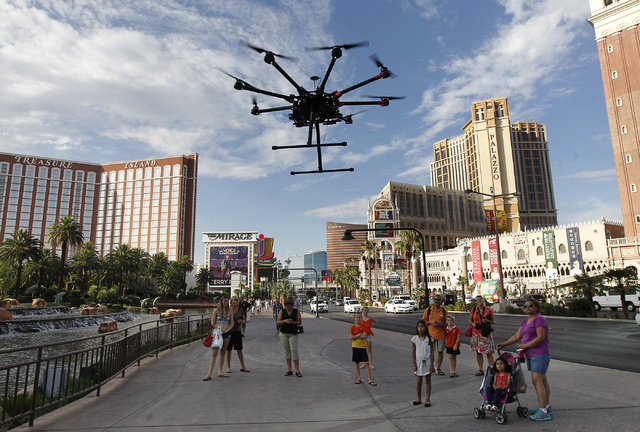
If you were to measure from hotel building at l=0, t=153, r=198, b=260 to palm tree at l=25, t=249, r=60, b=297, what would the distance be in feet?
190

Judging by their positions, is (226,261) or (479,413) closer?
(479,413)

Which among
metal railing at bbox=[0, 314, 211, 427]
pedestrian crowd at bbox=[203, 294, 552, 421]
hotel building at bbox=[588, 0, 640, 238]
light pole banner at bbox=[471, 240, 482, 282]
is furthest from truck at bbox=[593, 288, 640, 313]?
light pole banner at bbox=[471, 240, 482, 282]

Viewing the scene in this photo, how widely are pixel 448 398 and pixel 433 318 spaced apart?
2.20 metres

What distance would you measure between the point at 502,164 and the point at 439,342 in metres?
Result: 135

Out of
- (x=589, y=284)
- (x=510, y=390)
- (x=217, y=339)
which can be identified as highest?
(x=589, y=284)

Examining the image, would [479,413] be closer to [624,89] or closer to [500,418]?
[500,418]

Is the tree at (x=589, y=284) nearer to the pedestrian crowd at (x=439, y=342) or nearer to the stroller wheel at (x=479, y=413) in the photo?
the pedestrian crowd at (x=439, y=342)

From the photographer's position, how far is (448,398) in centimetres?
670

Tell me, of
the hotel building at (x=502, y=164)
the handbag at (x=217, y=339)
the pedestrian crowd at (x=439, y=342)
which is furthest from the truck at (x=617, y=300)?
the hotel building at (x=502, y=164)

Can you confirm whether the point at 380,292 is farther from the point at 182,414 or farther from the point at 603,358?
the point at 182,414

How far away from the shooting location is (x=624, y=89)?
5866cm

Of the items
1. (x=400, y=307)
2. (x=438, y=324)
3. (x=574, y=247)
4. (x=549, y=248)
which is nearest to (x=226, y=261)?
(x=549, y=248)

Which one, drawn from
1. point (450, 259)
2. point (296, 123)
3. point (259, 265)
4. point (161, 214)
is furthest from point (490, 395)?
point (259, 265)

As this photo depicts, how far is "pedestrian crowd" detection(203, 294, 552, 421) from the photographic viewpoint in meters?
5.46
